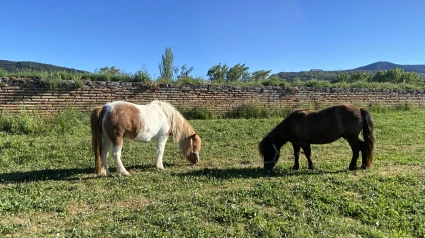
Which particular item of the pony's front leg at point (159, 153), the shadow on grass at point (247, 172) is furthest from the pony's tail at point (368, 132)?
the pony's front leg at point (159, 153)

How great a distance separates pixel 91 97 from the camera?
13289 millimetres

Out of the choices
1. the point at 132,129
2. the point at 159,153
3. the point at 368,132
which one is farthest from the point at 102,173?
the point at 368,132

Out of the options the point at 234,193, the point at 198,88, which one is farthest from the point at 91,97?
the point at 234,193

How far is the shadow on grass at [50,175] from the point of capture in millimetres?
6113

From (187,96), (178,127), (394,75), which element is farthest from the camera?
(394,75)

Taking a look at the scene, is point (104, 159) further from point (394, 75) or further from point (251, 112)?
point (394, 75)

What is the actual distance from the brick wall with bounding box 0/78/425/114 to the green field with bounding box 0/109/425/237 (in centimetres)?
385

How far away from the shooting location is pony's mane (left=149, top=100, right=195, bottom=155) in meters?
7.43

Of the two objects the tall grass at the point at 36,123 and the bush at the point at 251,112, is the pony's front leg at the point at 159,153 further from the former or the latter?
the bush at the point at 251,112

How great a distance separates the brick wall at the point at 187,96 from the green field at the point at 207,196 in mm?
3855

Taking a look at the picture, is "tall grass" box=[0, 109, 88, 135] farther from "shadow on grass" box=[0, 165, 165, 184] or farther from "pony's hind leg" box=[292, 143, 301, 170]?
"pony's hind leg" box=[292, 143, 301, 170]

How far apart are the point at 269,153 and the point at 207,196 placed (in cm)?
258

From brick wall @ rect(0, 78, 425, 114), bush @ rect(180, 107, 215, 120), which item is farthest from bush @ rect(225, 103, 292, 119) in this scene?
bush @ rect(180, 107, 215, 120)

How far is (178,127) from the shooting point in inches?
299
